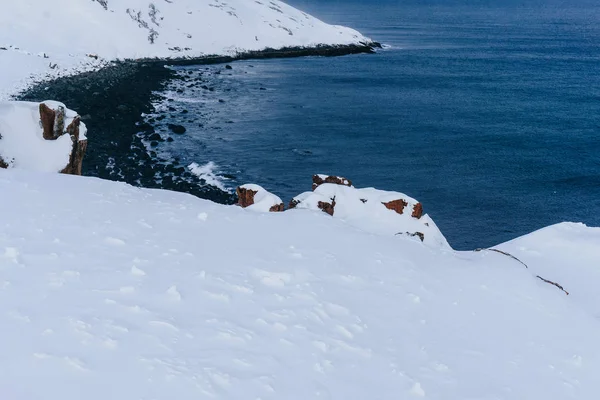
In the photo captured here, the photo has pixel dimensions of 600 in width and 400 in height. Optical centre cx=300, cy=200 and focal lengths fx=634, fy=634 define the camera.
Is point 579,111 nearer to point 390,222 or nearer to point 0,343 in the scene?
point 390,222

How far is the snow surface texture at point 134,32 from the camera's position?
172 feet

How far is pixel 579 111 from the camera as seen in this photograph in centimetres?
5028

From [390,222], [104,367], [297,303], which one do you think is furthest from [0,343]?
[390,222]

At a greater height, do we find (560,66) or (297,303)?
(560,66)

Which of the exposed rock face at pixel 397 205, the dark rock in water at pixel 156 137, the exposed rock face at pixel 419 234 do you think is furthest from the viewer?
the dark rock in water at pixel 156 137

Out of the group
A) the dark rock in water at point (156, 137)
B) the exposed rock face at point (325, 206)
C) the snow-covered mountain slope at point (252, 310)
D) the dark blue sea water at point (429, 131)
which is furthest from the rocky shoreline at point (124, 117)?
the snow-covered mountain slope at point (252, 310)

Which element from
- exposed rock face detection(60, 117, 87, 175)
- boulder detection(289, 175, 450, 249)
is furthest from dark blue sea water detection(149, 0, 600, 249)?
exposed rock face detection(60, 117, 87, 175)

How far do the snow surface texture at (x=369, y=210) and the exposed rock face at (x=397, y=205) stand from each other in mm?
95

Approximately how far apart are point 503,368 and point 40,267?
835 cm

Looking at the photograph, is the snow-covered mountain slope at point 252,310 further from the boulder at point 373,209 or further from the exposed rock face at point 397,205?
the exposed rock face at point 397,205

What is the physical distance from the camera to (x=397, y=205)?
779 inches

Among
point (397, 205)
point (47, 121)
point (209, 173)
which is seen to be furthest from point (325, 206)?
point (209, 173)

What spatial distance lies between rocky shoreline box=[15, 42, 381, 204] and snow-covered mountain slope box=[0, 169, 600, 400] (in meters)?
13.4

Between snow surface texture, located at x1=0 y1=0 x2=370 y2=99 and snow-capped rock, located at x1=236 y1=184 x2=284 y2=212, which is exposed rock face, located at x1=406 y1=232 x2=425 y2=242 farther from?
snow surface texture, located at x1=0 y1=0 x2=370 y2=99
